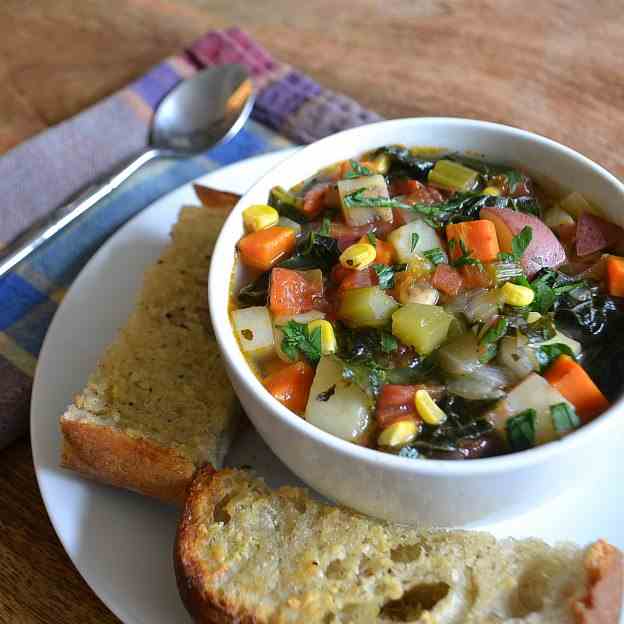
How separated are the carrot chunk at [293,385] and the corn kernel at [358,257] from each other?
386 mm

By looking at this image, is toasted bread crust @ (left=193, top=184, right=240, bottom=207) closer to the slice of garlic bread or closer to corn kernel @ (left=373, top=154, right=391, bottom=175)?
the slice of garlic bread

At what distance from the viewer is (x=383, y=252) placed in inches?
106

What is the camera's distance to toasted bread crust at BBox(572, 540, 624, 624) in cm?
220


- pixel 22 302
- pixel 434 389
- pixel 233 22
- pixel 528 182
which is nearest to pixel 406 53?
pixel 233 22

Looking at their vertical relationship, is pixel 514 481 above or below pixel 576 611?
above

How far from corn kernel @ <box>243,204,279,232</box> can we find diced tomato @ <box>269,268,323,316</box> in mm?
238

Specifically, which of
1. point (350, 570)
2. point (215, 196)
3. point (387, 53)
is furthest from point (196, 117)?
point (350, 570)

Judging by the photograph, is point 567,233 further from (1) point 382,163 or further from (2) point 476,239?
(1) point 382,163

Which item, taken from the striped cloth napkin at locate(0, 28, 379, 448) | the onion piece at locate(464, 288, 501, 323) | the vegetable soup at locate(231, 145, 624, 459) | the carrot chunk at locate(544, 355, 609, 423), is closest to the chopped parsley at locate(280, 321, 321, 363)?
the vegetable soup at locate(231, 145, 624, 459)

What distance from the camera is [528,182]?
296 cm

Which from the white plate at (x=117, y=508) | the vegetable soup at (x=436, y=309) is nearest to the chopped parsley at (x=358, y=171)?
the vegetable soup at (x=436, y=309)

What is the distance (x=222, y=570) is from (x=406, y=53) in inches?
136

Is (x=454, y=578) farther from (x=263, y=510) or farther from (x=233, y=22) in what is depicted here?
(x=233, y=22)

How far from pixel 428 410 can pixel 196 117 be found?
2.64 meters
